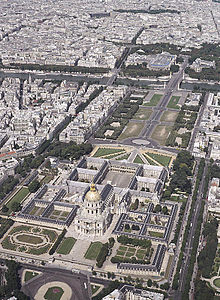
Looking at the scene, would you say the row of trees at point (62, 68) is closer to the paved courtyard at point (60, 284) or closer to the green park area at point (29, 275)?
the green park area at point (29, 275)

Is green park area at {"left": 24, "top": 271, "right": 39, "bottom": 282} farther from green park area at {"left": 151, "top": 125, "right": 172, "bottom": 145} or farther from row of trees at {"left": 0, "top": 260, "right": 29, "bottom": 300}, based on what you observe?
green park area at {"left": 151, "top": 125, "right": 172, "bottom": 145}

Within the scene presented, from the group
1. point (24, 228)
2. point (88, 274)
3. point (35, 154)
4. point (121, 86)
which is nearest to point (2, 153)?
point (35, 154)

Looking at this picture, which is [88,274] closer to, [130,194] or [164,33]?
[130,194]

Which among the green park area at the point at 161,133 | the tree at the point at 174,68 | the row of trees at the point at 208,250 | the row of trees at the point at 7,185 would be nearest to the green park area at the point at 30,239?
the row of trees at the point at 7,185

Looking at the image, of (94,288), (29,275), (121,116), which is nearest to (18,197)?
(29,275)

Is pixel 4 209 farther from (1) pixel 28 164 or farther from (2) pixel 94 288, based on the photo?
(2) pixel 94 288
